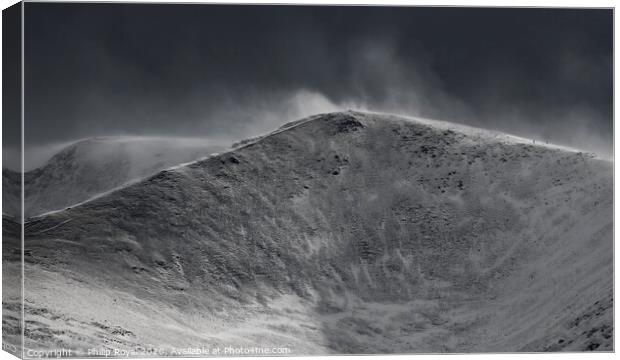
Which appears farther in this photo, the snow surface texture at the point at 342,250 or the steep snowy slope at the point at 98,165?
the steep snowy slope at the point at 98,165

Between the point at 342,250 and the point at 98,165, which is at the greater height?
the point at 98,165

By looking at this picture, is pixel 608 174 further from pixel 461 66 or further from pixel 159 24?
pixel 159 24

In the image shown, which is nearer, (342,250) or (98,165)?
(342,250)

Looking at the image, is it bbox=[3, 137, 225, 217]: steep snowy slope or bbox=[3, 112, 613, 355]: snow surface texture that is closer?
bbox=[3, 112, 613, 355]: snow surface texture
